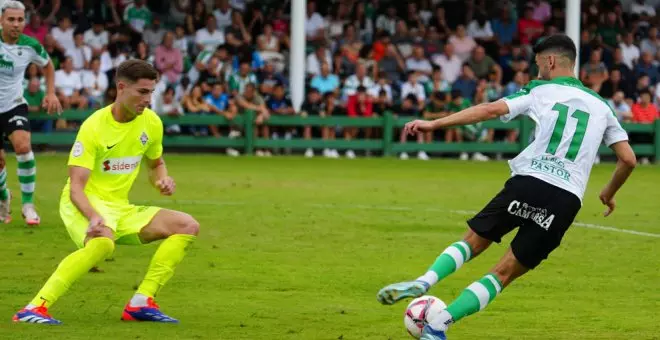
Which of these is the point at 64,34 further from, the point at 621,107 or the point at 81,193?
the point at 81,193

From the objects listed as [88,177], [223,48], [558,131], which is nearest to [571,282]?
[558,131]

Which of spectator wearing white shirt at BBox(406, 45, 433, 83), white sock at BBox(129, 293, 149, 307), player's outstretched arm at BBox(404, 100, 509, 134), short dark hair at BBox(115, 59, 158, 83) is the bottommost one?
spectator wearing white shirt at BBox(406, 45, 433, 83)

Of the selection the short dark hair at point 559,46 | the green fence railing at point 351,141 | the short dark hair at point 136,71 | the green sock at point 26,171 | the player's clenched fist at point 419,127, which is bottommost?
the green fence railing at point 351,141

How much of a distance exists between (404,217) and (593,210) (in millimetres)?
3178

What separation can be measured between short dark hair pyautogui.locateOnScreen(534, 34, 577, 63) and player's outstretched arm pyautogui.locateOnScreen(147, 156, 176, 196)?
2.61m

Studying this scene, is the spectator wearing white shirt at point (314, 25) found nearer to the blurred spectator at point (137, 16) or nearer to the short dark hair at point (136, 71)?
the blurred spectator at point (137, 16)

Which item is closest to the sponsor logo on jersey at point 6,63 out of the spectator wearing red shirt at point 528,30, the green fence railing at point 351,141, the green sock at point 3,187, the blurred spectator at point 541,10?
the green sock at point 3,187

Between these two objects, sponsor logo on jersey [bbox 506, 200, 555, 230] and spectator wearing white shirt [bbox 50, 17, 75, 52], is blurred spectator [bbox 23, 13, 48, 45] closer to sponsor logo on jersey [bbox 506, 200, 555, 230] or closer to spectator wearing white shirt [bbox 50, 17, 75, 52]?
spectator wearing white shirt [bbox 50, 17, 75, 52]

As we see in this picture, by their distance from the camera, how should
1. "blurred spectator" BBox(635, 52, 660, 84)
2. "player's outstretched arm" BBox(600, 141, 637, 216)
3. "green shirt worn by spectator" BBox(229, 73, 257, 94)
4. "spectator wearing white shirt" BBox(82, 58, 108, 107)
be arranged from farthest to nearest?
1. "blurred spectator" BBox(635, 52, 660, 84)
2. "green shirt worn by spectator" BBox(229, 73, 257, 94)
3. "spectator wearing white shirt" BBox(82, 58, 108, 107)
4. "player's outstretched arm" BBox(600, 141, 637, 216)

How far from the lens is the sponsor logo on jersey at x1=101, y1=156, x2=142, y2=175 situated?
900 centimetres

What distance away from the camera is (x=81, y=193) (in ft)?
28.3

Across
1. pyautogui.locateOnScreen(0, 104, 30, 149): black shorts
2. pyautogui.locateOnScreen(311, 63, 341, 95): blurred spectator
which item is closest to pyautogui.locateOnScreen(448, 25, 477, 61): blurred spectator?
pyautogui.locateOnScreen(311, 63, 341, 95): blurred spectator

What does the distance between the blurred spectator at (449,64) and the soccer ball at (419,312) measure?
833 inches

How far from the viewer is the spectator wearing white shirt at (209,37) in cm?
2841
